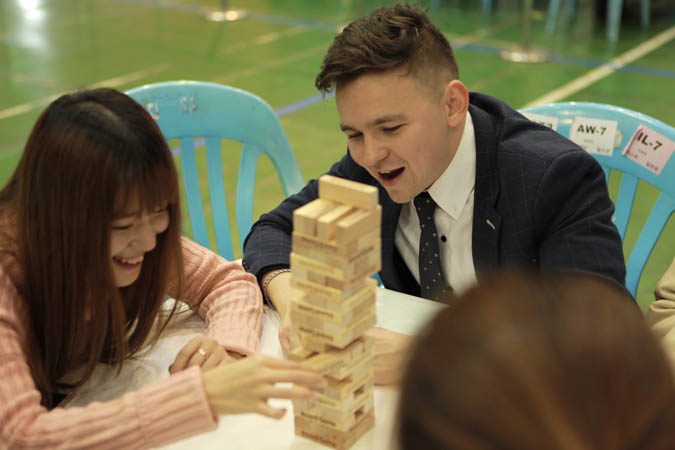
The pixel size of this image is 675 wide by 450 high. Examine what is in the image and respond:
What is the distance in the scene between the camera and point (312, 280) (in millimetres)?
1169

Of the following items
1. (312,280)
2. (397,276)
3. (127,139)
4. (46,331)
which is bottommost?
(397,276)

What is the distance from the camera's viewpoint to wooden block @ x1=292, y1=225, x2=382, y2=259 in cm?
112

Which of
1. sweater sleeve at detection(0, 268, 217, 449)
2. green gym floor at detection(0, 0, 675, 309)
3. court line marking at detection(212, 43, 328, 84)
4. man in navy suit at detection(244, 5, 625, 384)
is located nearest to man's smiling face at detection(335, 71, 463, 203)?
man in navy suit at detection(244, 5, 625, 384)

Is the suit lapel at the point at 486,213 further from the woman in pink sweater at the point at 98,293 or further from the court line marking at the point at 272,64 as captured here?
the court line marking at the point at 272,64

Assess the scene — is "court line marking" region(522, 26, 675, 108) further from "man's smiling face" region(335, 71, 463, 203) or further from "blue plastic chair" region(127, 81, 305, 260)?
"man's smiling face" region(335, 71, 463, 203)

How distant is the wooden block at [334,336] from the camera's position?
1180 mm

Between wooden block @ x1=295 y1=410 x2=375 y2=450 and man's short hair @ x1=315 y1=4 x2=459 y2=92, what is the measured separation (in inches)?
30.3

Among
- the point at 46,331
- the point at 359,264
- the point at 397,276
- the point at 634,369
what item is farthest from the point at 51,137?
the point at 634,369

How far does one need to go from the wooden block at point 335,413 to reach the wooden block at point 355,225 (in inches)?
12.1

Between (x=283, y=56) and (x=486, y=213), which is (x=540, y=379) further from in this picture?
(x=283, y=56)

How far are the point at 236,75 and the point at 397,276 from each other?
12.9 ft

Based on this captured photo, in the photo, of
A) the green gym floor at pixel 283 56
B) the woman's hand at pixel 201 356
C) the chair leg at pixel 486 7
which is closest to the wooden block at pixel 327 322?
the woman's hand at pixel 201 356

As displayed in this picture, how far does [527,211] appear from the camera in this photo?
175 centimetres

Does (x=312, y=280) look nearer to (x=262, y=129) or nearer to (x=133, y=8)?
(x=262, y=129)
